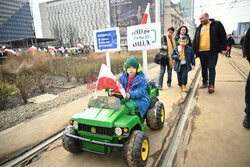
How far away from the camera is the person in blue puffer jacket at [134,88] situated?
2360 millimetres

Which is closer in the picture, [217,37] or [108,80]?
[108,80]

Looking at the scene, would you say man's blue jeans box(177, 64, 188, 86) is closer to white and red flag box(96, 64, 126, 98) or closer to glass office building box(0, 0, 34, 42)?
white and red flag box(96, 64, 126, 98)

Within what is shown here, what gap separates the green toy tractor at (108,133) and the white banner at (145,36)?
2.34 m

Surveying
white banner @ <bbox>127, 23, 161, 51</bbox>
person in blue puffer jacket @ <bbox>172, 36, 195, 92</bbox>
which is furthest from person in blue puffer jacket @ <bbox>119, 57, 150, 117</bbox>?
person in blue puffer jacket @ <bbox>172, 36, 195, 92</bbox>

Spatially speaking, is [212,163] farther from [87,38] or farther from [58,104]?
[87,38]

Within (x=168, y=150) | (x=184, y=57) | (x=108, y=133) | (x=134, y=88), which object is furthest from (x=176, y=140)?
(x=184, y=57)

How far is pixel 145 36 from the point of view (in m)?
4.01

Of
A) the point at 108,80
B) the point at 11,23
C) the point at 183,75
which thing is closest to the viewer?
the point at 108,80

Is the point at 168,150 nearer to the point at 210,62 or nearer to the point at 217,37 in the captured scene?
the point at 210,62

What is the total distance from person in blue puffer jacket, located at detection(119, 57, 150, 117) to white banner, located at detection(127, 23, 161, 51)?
154cm

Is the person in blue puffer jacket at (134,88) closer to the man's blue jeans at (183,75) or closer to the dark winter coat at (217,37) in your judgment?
the man's blue jeans at (183,75)

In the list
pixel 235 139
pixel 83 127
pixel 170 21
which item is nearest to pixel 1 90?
pixel 83 127

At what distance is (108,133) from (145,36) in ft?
9.52

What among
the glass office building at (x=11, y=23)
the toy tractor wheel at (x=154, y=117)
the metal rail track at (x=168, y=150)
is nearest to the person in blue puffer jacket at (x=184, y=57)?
the metal rail track at (x=168, y=150)
